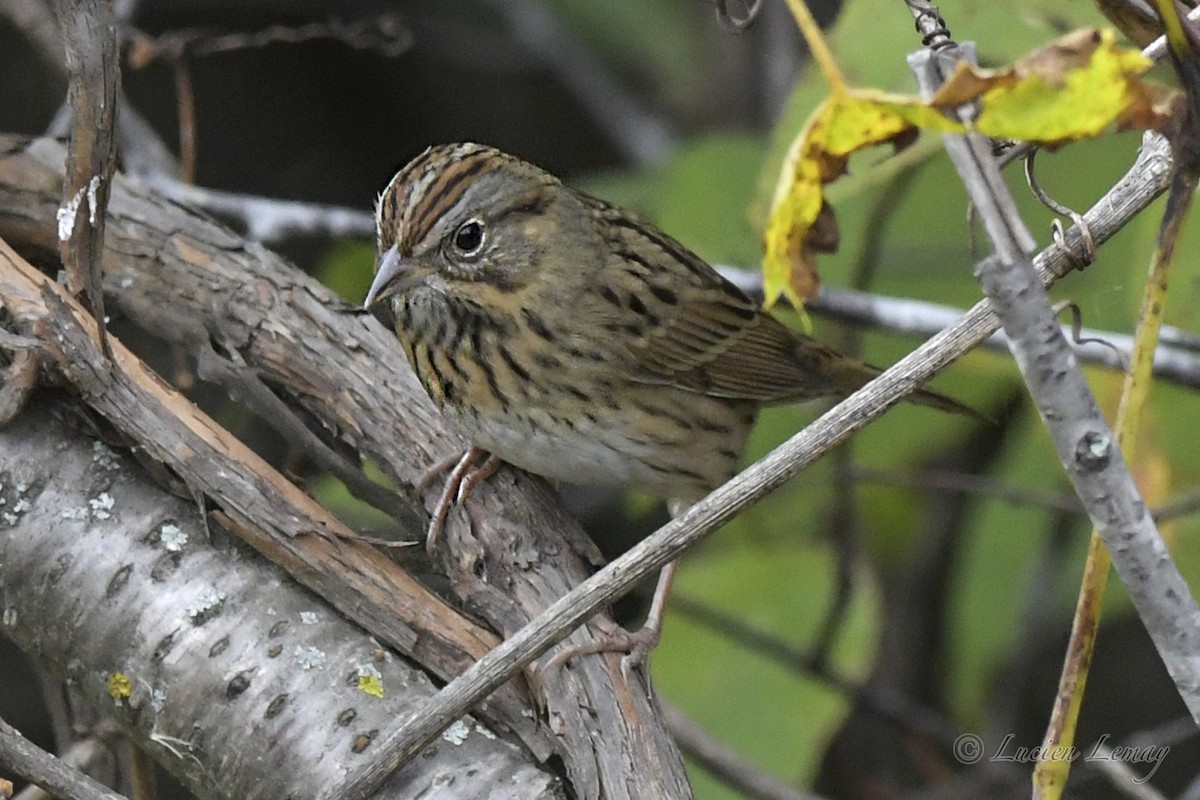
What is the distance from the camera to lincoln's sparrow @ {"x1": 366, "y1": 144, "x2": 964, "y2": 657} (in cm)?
238

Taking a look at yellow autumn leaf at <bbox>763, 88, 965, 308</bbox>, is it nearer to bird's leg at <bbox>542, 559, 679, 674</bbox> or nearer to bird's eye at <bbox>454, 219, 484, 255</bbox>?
bird's leg at <bbox>542, 559, 679, 674</bbox>

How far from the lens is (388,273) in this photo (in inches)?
92.7

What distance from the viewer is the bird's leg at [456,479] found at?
6.57 ft

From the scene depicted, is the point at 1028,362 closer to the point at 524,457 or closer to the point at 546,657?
the point at 546,657

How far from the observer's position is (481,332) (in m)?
2.50

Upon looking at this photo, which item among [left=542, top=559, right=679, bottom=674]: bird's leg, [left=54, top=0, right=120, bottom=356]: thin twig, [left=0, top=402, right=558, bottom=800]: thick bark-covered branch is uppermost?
[left=54, top=0, right=120, bottom=356]: thin twig

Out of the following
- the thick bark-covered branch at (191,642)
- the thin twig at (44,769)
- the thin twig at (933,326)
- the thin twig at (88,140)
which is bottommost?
the thin twig at (44,769)

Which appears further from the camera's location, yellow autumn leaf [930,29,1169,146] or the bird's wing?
the bird's wing

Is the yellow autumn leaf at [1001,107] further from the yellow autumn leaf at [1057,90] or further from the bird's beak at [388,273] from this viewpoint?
the bird's beak at [388,273]

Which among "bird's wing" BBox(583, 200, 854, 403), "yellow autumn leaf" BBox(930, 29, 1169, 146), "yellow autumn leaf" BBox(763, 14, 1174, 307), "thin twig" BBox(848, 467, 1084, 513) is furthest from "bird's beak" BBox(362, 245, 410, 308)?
"yellow autumn leaf" BBox(930, 29, 1169, 146)

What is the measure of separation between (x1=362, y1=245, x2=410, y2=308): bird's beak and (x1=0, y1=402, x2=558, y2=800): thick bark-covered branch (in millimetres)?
521

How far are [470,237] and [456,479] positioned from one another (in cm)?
53

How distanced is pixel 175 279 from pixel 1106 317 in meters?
1.86

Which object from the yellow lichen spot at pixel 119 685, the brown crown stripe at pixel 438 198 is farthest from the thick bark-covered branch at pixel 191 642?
the brown crown stripe at pixel 438 198
